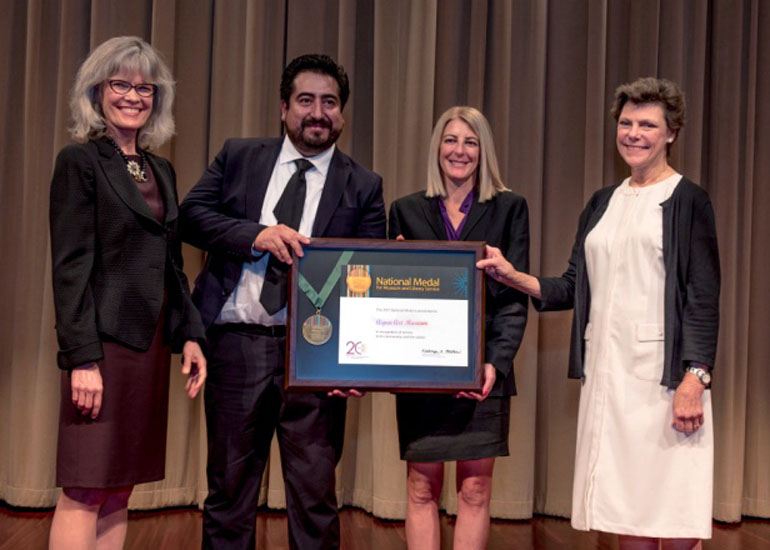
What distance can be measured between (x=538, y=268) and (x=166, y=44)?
6.90 ft

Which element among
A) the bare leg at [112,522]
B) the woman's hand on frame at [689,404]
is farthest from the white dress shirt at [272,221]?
the woman's hand on frame at [689,404]

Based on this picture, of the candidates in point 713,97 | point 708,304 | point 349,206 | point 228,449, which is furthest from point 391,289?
point 713,97

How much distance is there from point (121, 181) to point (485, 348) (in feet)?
3.87

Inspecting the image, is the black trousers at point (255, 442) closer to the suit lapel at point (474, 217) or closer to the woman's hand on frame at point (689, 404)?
the suit lapel at point (474, 217)

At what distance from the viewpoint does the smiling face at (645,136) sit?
240 centimetres

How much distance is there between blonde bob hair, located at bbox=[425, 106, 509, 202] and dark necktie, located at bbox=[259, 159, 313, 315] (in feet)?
1.40

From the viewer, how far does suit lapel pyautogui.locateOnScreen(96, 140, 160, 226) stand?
2062 millimetres

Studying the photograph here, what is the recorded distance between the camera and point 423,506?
2.48 metres

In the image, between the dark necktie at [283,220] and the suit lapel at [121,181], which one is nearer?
the suit lapel at [121,181]

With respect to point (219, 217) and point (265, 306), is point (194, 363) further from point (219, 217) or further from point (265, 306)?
point (219, 217)

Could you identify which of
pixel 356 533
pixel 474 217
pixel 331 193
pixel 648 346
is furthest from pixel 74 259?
pixel 356 533

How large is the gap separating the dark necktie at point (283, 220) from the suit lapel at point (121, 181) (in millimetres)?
379

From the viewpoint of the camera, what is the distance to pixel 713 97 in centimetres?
397

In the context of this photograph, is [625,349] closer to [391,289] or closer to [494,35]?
[391,289]
